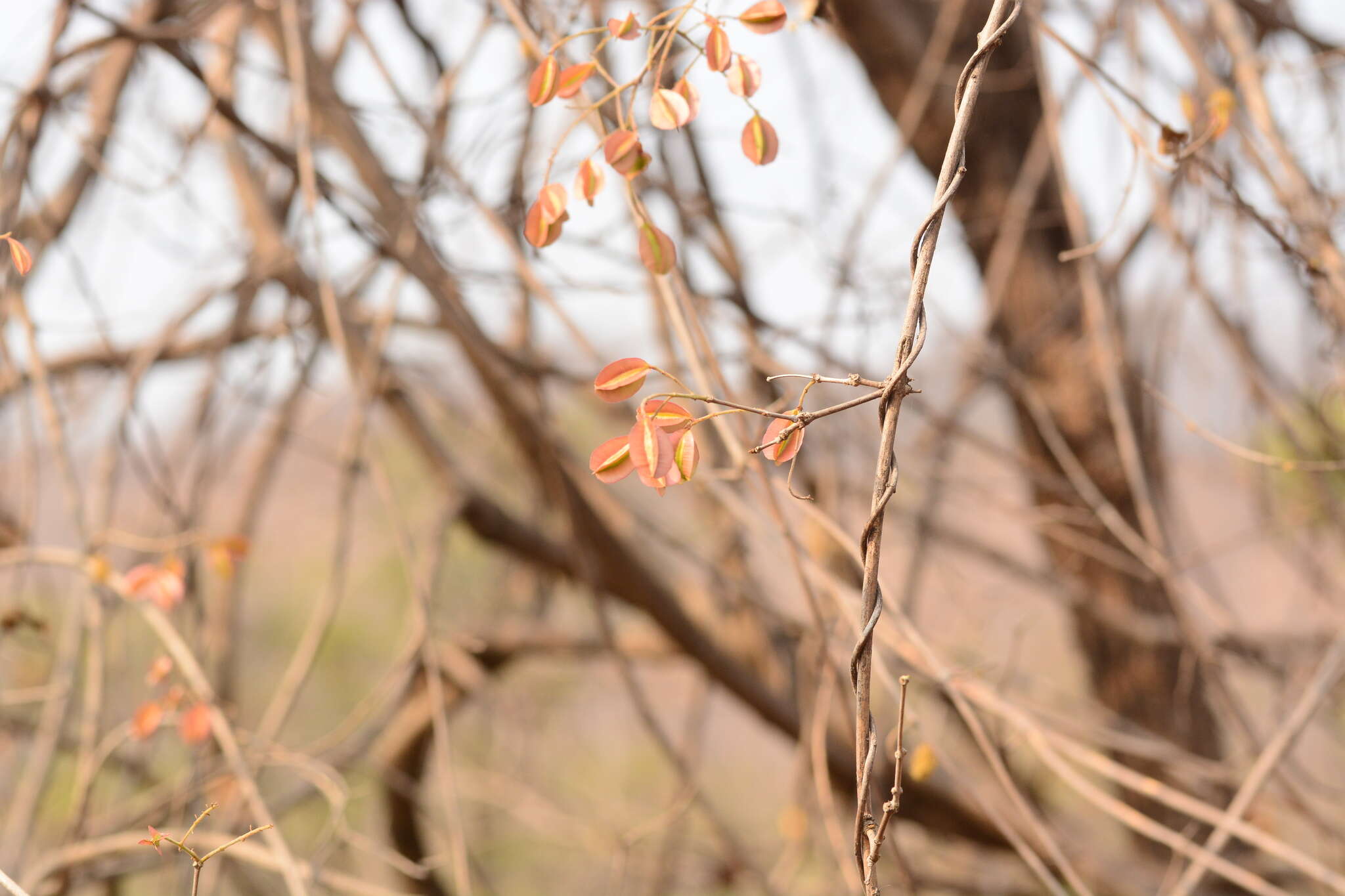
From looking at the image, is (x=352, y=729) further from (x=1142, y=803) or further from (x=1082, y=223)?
(x=1142, y=803)

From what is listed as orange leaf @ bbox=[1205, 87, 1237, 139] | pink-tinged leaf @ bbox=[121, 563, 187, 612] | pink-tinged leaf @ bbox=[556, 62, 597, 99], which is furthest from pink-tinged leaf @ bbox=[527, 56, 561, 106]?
pink-tinged leaf @ bbox=[121, 563, 187, 612]

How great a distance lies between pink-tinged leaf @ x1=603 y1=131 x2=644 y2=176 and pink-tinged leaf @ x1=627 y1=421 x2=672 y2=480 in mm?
124

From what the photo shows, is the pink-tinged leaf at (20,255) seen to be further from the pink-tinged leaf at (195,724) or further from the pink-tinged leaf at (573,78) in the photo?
the pink-tinged leaf at (195,724)

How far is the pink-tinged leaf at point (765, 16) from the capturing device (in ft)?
1.34

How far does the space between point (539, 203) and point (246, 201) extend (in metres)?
1.08

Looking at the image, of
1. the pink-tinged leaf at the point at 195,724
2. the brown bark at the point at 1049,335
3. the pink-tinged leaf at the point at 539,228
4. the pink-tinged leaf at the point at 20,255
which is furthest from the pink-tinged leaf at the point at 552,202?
the brown bark at the point at 1049,335

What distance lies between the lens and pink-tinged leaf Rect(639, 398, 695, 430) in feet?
1.15

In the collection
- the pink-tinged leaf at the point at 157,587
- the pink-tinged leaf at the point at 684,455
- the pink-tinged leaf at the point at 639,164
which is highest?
the pink-tinged leaf at the point at 639,164

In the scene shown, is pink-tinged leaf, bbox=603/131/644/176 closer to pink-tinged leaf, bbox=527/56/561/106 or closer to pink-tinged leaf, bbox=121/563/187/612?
pink-tinged leaf, bbox=527/56/561/106

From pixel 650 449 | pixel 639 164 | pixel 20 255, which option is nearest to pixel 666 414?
pixel 650 449

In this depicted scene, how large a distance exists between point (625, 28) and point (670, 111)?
0.12 feet

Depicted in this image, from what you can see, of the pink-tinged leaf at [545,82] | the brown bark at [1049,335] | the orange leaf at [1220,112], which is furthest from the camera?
the brown bark at [1049,335]

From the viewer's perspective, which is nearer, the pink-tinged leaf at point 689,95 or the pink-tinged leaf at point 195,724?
the pink-tinged leaf at point 689,95

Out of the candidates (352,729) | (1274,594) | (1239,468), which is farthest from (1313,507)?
(1274,594)
